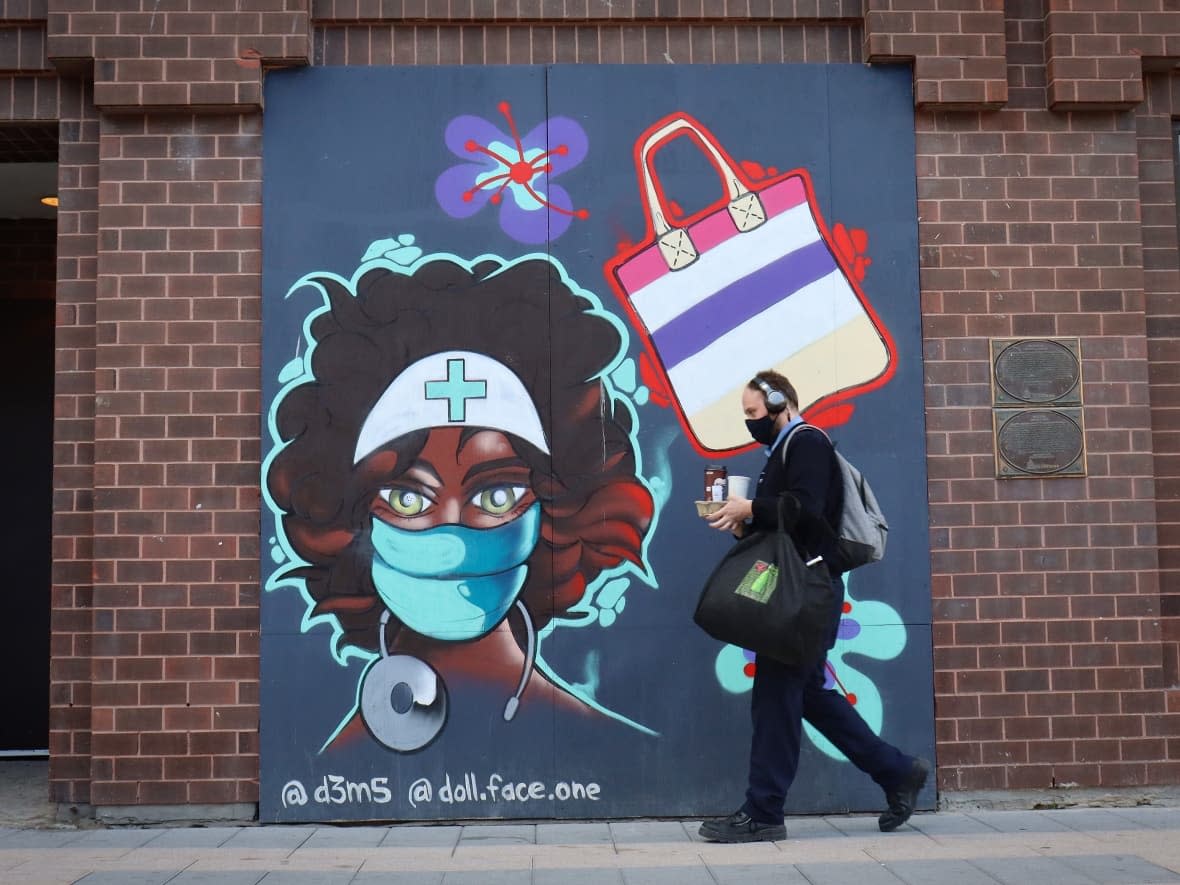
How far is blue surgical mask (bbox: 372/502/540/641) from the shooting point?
253 inches

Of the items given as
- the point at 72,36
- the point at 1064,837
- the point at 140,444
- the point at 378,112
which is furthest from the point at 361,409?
the point at 1064,837

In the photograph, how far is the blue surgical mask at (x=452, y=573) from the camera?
6438mm

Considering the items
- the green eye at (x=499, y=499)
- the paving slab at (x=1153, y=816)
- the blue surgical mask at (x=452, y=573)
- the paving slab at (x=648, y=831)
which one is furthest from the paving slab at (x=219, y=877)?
the paving slab at (x=1153, y=816)

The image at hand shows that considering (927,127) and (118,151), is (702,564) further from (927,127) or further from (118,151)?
(118,151)

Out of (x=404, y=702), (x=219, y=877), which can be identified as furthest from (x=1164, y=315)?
(x=219, y=877)

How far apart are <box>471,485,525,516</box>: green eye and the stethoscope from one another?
32.3 inches

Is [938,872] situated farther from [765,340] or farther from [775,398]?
[765,340]

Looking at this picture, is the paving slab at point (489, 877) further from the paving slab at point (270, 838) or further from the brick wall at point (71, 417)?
the brick wall at point (71, 417)

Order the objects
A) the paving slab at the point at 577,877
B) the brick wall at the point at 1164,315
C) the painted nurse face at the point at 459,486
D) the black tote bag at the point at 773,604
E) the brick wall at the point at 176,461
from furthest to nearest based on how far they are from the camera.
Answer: the brick wall at the point at 1164,315 → the painted nurse face at the point at 459,486 → the brick wall at the point at 176,461 → the black tote bag at the point at 773,604 → the paving slab at the point at 577,877

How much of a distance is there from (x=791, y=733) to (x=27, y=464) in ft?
19.6

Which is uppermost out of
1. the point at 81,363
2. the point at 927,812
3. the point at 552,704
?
the point at 81,363

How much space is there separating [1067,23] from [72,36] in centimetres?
515

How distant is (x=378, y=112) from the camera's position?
673 centimetres

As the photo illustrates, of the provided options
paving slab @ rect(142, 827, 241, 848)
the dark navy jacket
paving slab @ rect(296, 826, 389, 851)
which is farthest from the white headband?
paving slab @ rect(142, 827, 241, 848)
